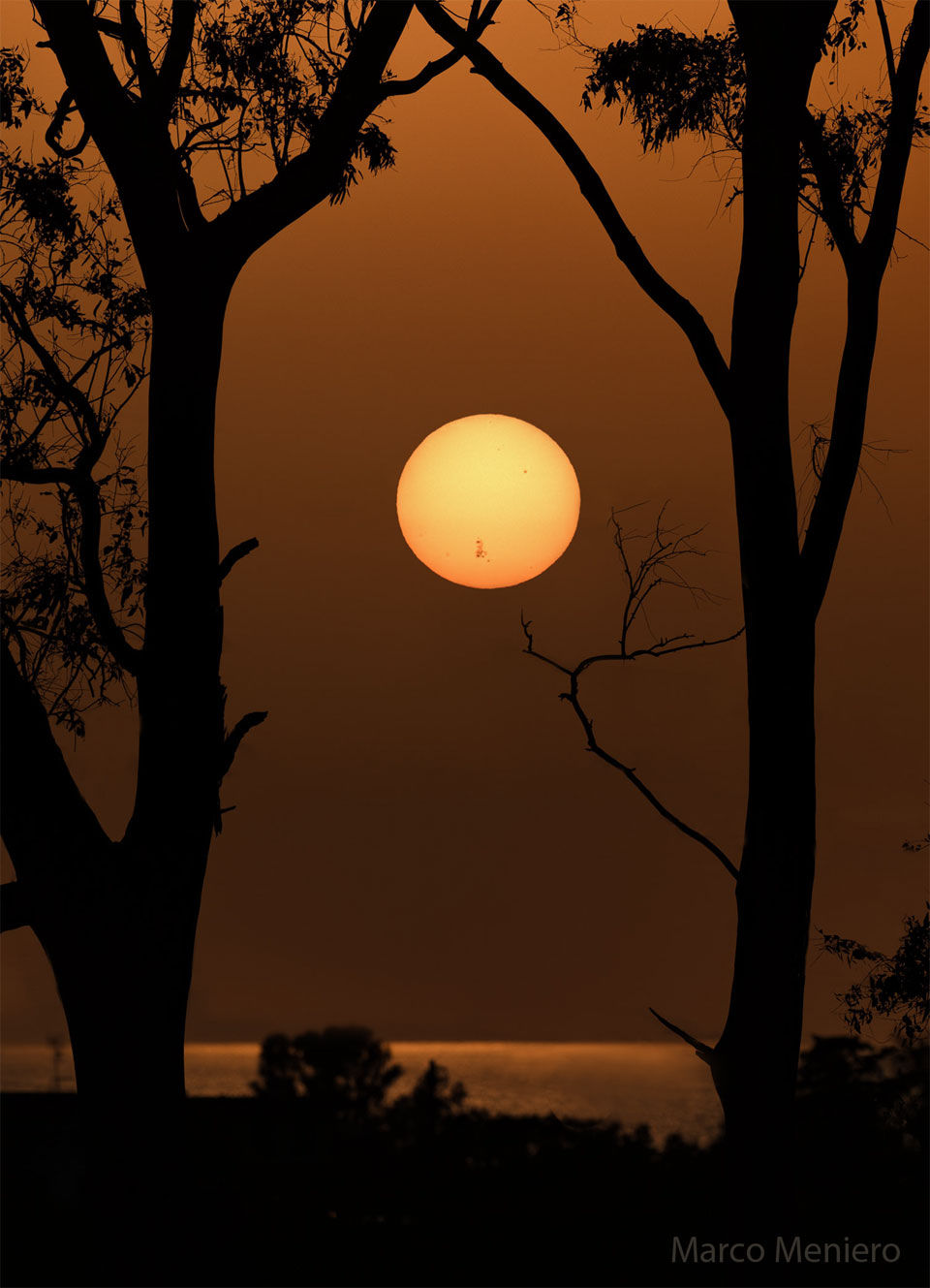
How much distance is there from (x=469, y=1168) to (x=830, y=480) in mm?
12444

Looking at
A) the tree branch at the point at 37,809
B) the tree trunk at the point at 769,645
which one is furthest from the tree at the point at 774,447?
the tree branch at the point at 37,809

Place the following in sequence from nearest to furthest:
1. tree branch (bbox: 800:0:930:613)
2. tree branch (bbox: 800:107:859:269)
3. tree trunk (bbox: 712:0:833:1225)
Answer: tree trunk (bbox: 712:0:833:1225) → tree branch (bbox: 800:0:930:613) → tree branch (bbox: 800:107:859:269)

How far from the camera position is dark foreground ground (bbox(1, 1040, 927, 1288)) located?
723 cm

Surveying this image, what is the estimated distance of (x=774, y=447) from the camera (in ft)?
24.5

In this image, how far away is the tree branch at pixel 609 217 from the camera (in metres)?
7.68

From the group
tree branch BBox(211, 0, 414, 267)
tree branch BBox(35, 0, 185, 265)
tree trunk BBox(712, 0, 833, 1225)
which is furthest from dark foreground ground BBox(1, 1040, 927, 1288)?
tree branch BBox(211, 0, 414, 267)

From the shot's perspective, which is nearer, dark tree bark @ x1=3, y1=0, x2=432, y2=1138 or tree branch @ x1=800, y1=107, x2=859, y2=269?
dark tree bark @ x1=3, y1=0, x2=432, y2=1138

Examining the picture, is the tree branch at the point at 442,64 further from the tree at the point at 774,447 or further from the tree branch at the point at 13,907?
the tree branch at the point at 13,907

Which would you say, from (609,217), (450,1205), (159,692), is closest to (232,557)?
(159,692)

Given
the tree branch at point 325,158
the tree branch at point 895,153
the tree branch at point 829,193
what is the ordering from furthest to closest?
the tree branch at point 325,158, the tree branch at point 829,193, the tree branch at point 895,153

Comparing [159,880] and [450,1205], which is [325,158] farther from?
[450,1205]

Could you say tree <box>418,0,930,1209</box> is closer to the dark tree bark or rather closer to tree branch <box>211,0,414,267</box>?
tree branch <box>211,0,414,267</box>

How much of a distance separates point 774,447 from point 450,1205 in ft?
35.1

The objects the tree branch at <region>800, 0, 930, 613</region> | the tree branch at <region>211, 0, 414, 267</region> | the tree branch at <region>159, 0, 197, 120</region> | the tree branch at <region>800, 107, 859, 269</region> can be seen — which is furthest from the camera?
the tree branch at <region>159, 0, 197, 120</region>
